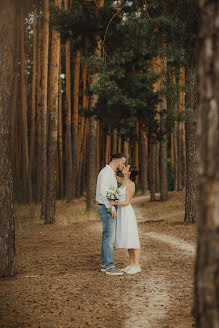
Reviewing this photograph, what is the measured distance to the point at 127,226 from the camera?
26.0 ft

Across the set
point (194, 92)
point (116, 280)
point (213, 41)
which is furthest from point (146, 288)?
point (194, 92)

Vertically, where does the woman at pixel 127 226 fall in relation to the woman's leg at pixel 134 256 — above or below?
above

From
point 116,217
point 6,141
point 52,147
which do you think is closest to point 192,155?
point 52,147

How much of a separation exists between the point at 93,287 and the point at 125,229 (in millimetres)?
1469

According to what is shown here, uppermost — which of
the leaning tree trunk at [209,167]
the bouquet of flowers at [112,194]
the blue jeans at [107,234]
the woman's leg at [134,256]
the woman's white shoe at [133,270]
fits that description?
the leaning tree trunk at [209,167]

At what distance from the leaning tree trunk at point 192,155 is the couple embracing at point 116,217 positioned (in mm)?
6701

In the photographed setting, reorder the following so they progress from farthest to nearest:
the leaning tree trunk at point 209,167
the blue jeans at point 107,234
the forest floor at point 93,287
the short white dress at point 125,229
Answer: the short white dress at point 125,229 → the blue jeans at point 107,234 → the forest floor at point 93,287 → the leaning tree trunk at point 209,167

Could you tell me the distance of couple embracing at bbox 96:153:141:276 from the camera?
7695 millimetres

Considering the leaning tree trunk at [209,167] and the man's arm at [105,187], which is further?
the man's arm at [105,187]

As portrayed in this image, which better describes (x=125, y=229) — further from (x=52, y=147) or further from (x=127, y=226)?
(x=52, y=147)

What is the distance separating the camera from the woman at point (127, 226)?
25.8 ft

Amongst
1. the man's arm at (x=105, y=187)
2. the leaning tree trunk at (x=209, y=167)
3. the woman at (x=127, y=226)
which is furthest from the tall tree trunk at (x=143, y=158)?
the leaning tree trunk at (x=209, y=167)

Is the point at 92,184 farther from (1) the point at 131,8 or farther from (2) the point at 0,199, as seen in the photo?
(2) the point at 0,199

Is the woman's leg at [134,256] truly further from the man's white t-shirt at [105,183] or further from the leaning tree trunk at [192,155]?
the leaning tree trunk at [192,155]
